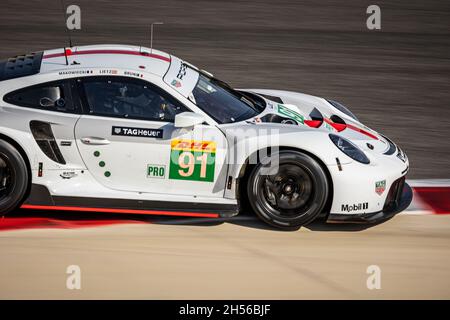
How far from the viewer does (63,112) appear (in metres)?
6.68

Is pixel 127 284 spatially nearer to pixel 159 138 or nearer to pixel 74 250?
pixel 74 250

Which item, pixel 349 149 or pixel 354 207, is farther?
pixel 349 149

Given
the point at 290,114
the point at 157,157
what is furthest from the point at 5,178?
the point at 290,114

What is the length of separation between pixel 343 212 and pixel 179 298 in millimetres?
1819

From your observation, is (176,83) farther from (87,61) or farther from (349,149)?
(349,149)

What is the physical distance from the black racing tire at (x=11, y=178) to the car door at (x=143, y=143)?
20.5 inches

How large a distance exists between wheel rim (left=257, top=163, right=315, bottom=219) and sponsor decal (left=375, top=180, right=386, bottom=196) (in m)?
0.54

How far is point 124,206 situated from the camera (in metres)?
6.74

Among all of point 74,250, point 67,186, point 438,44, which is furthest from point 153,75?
point 438,44

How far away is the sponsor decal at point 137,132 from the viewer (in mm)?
6590

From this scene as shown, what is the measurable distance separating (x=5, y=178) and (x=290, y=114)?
258 cm

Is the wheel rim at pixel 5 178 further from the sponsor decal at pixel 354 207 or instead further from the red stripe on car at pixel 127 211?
the sponsor decal at pixel 354 207

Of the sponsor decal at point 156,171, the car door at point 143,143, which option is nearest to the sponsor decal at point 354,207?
the car door at point 143,143

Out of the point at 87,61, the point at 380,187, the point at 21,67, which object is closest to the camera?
the point at 380,187
